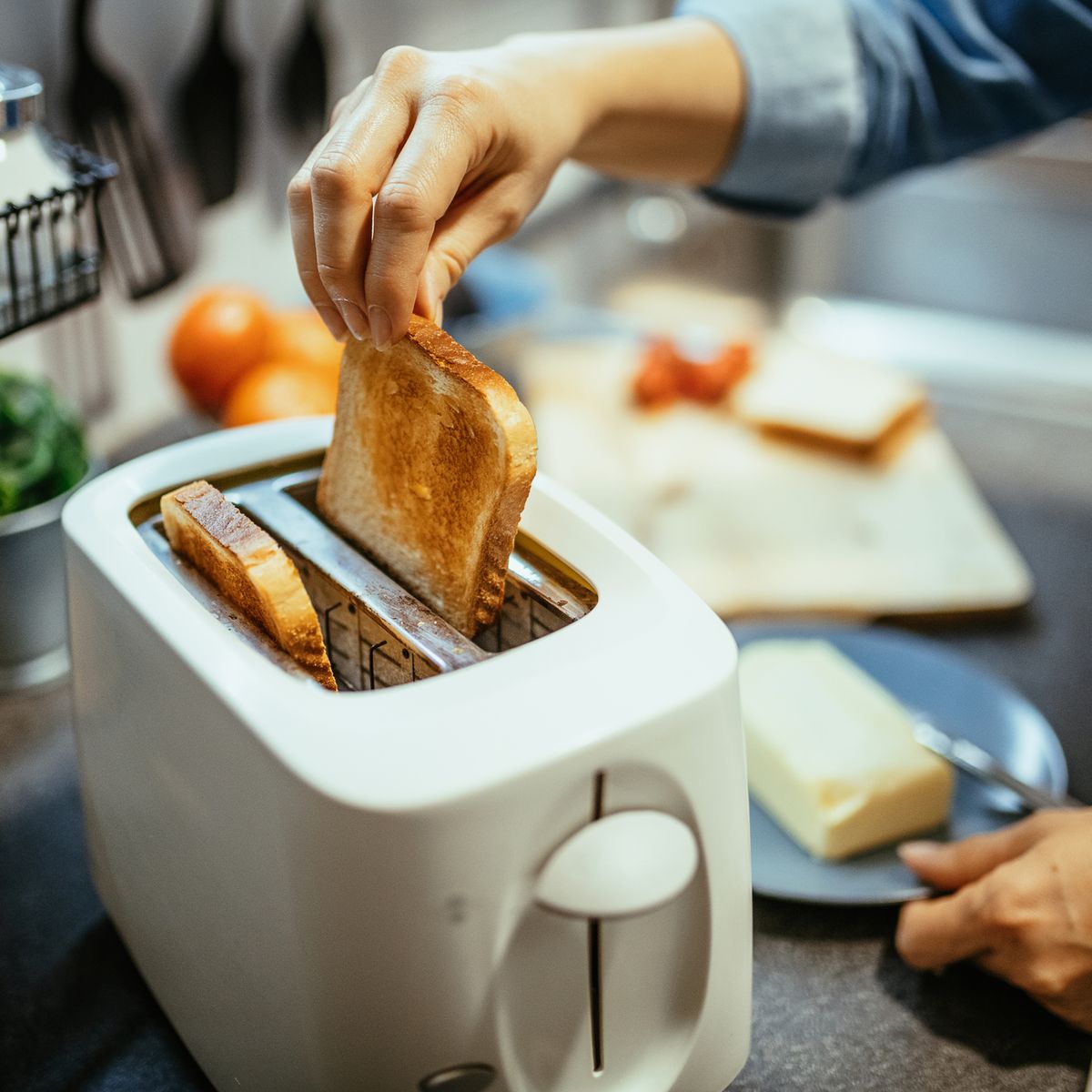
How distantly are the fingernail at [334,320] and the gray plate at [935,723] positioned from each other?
1.40 ft

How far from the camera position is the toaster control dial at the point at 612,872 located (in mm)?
444

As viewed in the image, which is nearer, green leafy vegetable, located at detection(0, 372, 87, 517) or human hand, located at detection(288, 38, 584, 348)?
human hand, located at detection(288, 38, 584, 348)

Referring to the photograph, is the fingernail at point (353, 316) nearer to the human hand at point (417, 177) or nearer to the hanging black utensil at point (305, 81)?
the human hand at point (417, 177)

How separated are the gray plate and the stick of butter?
16 mm

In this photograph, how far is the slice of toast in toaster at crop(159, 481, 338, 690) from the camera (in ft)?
1.71

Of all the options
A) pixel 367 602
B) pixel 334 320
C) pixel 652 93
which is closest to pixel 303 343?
pixel 652 93

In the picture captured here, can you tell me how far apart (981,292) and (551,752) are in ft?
6.72

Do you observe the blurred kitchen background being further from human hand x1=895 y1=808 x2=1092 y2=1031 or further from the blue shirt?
human hand x1=895 y1=808 x2=1092 y2=1031

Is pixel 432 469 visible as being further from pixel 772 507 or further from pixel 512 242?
pixel 512 242

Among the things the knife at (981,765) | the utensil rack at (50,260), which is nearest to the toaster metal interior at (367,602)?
the utensil rack at (50,260)

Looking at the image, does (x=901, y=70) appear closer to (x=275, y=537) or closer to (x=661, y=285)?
(x=275, y=537)

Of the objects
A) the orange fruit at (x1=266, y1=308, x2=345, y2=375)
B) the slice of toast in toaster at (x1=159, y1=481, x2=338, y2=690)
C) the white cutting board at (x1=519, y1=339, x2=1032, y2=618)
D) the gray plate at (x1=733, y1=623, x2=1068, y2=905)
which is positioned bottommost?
the white cutting board at (x1=519, y1=339, x2=1032, y2=618)

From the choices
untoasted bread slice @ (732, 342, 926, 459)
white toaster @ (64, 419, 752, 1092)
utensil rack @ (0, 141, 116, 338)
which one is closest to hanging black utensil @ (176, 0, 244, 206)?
utensil rack @ (0, 141, 116, 338)

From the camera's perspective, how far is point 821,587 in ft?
3.70
